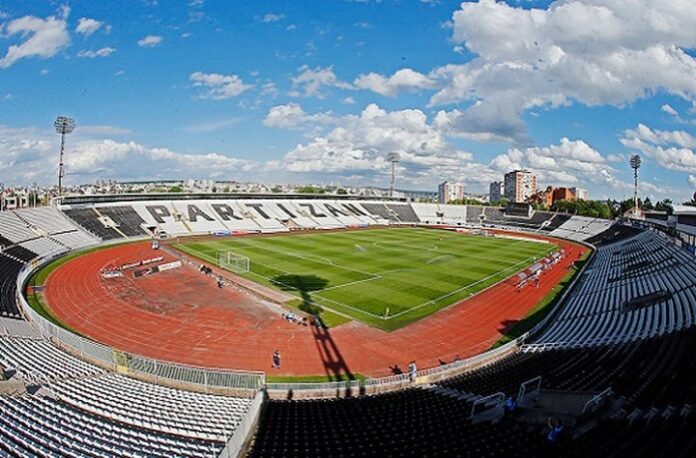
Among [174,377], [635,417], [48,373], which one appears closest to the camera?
[635,417]

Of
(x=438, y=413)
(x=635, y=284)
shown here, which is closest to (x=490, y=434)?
(x=438, y=413)

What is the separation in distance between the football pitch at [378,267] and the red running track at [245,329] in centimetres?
237

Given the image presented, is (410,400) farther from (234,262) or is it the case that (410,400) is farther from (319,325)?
(234,262)

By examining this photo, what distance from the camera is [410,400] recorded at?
17109mm

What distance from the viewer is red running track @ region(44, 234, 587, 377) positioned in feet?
76.2

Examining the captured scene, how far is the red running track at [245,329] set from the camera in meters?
23.2

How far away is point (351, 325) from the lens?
28.3m

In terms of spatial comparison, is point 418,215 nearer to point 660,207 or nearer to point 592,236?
point 592,236

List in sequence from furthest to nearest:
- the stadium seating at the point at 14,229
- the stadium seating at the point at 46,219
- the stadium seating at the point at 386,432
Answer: the stadium seating at the point at 46,219 → the stadium seating at the point at 14,229 → the stadium seating at the point at 386,432

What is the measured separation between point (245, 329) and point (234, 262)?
20.7m

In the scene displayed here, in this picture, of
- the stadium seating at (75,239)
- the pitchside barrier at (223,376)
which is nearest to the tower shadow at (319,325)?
the pitchside barrier at (223,376)

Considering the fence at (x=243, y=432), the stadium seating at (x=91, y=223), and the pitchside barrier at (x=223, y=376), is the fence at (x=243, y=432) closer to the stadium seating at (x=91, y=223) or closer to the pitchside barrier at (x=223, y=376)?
the pitchside barrier at (x=223, y=376)

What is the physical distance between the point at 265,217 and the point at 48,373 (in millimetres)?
66265

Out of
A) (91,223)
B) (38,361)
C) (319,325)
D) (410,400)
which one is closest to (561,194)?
(91,223)
